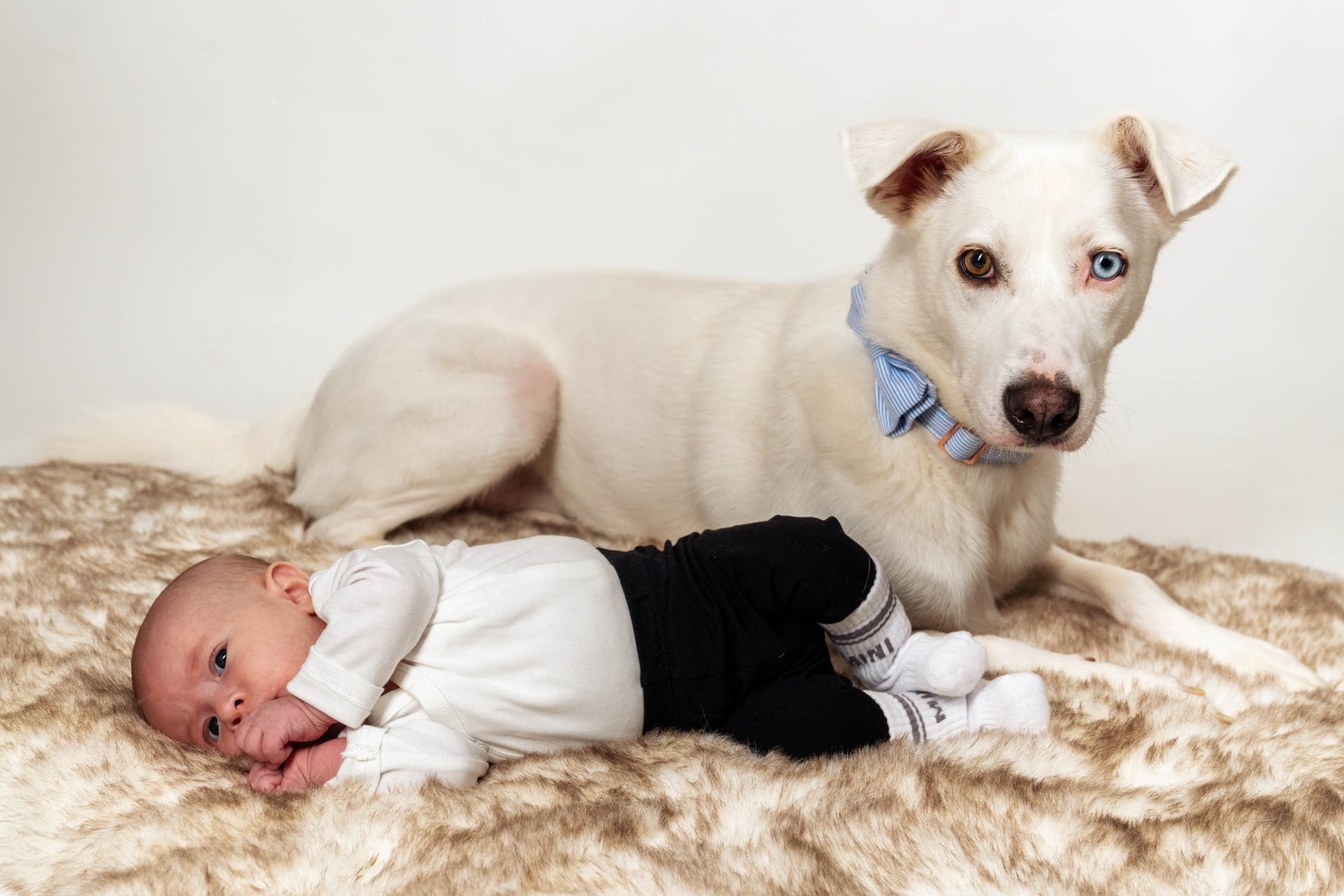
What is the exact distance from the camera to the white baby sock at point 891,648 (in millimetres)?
2256

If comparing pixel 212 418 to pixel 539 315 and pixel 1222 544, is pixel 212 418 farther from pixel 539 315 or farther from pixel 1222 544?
pixel 1222 544

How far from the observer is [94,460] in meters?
3.85

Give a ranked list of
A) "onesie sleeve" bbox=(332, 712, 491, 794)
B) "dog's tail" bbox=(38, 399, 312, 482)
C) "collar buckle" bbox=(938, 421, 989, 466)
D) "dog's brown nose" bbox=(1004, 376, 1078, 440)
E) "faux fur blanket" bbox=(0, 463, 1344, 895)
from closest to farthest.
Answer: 1. "faux fur blanket" bbox=(0, 463, 1344, 895)
2. "onesie sleeve" bbox=(332, 712, 491, 794)
3. "dog's brown nose" bbox=(1004, 376, 1078, 440)
4. "collar buckle" bbox=(938, 421, 989, 466)
5. "dog's tail" bbox=(38, 399, 312, 482)

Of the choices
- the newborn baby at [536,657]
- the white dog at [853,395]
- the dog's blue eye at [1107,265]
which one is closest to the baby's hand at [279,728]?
the newborn baby at [536,657]

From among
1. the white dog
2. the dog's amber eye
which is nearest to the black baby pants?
the white dog

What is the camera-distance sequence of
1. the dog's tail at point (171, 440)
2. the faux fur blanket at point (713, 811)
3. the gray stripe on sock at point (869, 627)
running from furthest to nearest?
1. the dog's tail at point (171, 440)
2. the gray stripe on sock at point (869, 627)
3. the faux fur blanket at point (713, 811)

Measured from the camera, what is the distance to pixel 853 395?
265 cm

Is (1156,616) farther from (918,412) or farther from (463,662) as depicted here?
(463,662)

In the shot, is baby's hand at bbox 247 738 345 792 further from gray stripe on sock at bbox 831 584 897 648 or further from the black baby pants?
gray stripe on sock at bbox 831 584 897 648

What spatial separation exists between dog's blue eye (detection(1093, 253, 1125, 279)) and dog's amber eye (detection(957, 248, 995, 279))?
193 mm

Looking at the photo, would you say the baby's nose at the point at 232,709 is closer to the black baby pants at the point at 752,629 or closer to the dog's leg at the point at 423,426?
the black baby pants at the point at 752,629

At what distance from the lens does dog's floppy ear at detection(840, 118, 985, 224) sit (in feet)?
7.42

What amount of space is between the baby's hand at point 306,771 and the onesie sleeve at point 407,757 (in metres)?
0.02

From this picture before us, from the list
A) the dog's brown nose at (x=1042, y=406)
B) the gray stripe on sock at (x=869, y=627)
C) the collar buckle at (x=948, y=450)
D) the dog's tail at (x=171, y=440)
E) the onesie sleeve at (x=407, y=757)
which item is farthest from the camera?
the dog's tail at (x=171, y=440)
